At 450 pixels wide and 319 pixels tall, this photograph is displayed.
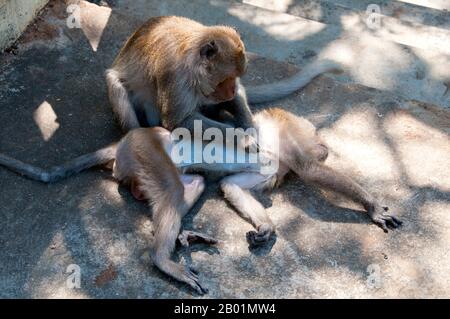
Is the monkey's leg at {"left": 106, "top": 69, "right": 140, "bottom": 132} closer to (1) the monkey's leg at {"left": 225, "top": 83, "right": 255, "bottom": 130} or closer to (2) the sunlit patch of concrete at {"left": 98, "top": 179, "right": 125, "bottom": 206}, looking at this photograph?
(2) the sunlit patch of concrete at {"left": 98, "top": 179, "right": 125, "bottom": 206}

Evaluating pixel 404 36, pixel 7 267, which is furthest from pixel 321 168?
pixel 404 36

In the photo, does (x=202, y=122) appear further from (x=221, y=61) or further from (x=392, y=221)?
(x=392, y=221)

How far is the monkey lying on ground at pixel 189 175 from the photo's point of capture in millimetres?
4508

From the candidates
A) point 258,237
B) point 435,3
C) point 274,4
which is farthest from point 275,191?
point 435,3

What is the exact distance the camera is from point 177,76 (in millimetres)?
4969

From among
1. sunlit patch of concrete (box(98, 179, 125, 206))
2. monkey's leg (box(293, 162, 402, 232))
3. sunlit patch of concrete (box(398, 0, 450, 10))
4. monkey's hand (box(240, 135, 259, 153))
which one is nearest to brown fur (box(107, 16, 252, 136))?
monkey's hand (box(240, 135, 259, 153))

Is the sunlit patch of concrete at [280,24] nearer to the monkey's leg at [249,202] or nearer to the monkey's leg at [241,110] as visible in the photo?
the monkey's leg at [241,110]

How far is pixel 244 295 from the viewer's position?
4203mm

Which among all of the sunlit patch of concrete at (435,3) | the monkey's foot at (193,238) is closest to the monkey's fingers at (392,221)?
the monkey's foot at (193,238)

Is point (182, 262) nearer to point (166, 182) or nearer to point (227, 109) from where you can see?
point (166, 182)

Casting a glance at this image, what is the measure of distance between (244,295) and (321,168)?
1.30 metres

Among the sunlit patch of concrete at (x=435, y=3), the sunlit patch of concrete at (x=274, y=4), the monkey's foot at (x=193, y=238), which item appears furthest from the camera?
the sunlit patch of concrete at (x=435, y=3)

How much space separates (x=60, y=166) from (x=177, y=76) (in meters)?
1.13

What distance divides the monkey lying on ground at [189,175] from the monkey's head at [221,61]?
482mm
